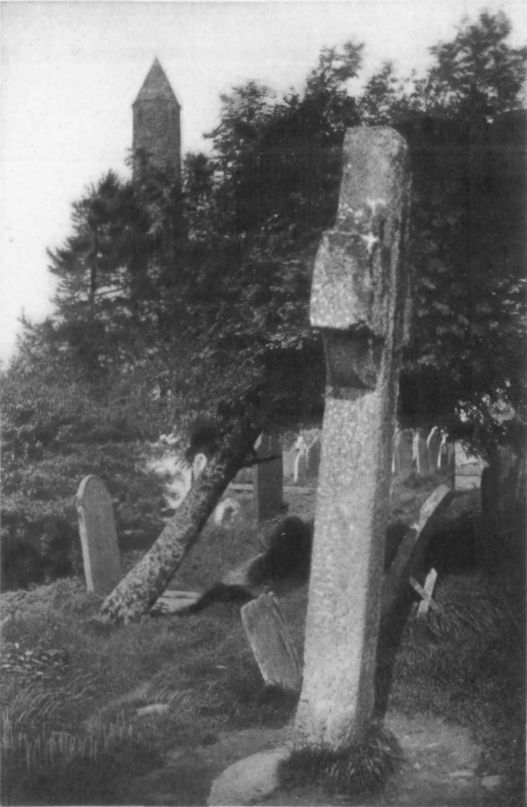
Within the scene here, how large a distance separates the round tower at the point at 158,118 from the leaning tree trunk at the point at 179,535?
15991 mm

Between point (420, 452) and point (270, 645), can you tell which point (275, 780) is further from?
point (420, 452)

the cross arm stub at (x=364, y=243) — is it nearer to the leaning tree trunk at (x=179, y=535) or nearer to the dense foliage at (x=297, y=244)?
the dense foliage at (x=297, y=244)

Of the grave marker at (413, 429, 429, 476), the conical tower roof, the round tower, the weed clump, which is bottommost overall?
the weed clump

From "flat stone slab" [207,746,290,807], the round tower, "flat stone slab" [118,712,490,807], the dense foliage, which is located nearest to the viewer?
"flat stone slab" [118,712,490,807]

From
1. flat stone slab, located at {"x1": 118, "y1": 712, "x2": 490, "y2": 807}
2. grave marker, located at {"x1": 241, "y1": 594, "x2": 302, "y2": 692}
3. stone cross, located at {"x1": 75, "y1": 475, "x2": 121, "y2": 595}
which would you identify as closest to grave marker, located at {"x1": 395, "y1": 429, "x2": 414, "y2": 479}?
stone cross, located at {"x1": 75, "y1": 475, "x2": 121, "y2": 595}

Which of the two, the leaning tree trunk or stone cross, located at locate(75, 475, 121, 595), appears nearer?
the leaning tree trunk

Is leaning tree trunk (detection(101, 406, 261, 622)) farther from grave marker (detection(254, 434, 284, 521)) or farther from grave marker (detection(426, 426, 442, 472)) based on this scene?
grave marker (detection(426, 426, 442, 472))

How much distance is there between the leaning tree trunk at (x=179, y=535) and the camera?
32.9ft

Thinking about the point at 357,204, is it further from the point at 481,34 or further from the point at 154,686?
the point at 154,686

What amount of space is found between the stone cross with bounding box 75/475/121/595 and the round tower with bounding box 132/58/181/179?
15.3 metres

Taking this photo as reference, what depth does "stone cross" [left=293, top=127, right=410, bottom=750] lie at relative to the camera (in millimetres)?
5684

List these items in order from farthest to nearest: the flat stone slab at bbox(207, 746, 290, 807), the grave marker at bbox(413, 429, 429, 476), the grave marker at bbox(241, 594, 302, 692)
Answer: the grave marker at bbox(413, 429, 429, 476) < the grave marker at bbox(241, 594, 302, 692) < the flat stone slab at bbox(207, 746, 290, 807)

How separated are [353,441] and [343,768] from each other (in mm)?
2016

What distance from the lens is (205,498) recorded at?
1022cm
